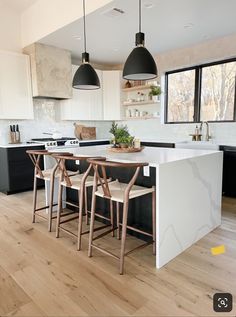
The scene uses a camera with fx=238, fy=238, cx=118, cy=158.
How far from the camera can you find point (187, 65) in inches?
189

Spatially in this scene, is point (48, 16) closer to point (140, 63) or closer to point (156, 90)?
point (140, 63)

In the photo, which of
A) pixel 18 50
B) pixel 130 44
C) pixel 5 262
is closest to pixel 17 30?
pixel 18 50

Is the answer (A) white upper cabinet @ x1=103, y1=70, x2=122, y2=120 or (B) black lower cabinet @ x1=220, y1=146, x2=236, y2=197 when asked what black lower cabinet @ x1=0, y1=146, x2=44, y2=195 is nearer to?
(A) white upper cabinet @ x1=103, y1=70, x2=122, y2=120

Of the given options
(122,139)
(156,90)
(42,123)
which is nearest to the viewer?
(122,139)

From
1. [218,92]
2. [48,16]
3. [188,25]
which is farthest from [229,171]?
[48,16]

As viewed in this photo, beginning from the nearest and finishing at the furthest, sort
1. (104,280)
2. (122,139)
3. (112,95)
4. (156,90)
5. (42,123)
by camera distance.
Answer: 1. (104,280)
2. (122,139)
3. (42,123)
4. (156,90)
5. (112,95)

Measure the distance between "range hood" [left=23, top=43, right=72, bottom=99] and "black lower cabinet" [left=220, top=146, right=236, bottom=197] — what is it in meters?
3.31

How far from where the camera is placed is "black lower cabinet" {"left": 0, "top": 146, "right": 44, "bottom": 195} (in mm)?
4223

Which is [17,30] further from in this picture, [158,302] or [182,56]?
[158,302]

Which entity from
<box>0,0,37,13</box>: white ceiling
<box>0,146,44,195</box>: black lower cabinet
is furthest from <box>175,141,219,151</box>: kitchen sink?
<box>0,0,37,13</box>: white ceiling

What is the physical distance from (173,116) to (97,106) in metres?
1.83

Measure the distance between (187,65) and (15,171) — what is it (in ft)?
12.9

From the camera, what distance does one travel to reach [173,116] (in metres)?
5.32

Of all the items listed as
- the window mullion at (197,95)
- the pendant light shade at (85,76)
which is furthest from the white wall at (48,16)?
the window mullion at (197,95)
